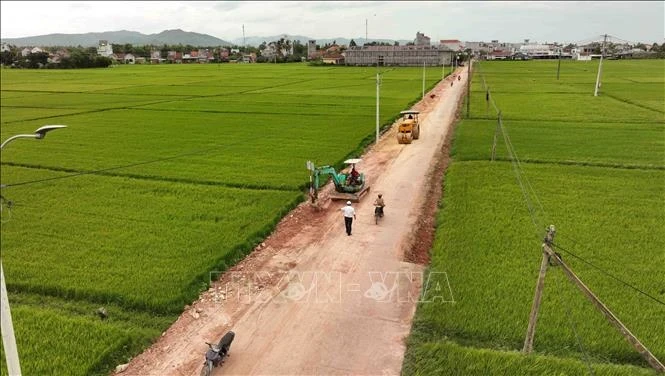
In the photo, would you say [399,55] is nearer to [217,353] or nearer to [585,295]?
[585,295]

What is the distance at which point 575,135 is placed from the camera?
32.9m

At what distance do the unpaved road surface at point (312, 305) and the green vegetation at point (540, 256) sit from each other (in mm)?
893

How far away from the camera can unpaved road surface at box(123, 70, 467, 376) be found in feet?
31.7

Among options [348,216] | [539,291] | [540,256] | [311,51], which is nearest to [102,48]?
[348,216]

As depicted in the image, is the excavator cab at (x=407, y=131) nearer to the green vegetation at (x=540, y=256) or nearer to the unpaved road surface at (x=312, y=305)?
the green vegetation at (x=540, y=256)

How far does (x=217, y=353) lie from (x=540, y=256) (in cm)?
943

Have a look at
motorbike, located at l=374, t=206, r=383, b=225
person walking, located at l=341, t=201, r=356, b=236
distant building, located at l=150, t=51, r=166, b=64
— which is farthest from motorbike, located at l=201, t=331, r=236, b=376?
distant building, located at l=150, t=51, r=166, b=64

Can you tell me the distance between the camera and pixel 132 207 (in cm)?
1831

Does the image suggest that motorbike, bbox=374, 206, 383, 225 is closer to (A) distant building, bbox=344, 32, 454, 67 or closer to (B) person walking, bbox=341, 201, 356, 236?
(B) person walking, bbox=341, 201, 356, 236

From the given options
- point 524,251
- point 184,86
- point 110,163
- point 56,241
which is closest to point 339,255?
point 524,251

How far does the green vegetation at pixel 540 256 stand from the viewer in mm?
9648

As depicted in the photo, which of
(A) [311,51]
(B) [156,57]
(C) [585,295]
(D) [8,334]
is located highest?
(A) [311,51]

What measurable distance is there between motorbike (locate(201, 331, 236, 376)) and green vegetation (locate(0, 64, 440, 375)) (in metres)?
1.84

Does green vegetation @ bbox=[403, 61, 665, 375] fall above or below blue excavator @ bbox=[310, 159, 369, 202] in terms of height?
below
